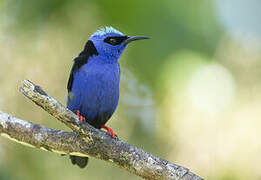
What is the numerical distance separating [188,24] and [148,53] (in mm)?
827

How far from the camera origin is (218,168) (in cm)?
694

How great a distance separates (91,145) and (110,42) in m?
1.97

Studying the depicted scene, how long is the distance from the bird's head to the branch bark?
1.57m

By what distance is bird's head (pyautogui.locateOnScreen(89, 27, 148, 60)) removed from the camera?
19.5 feet

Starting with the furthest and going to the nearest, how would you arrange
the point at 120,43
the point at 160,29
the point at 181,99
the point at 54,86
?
the point at 54,86
the point at 181,99
the point at 160,29
the point at 120,43

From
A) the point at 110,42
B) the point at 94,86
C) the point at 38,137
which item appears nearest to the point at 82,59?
the point at 94,86

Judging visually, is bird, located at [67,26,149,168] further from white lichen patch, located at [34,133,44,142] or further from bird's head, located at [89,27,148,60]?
white lichen patch, located at [34,133,44,142]

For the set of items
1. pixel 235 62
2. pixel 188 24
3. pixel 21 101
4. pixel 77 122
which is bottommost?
pixel 77 122

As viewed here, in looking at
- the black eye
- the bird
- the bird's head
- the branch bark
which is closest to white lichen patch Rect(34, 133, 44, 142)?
the branch bark

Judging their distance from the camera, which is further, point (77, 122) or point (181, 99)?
point (181, 99)

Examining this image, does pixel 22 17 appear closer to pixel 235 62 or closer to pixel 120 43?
pixel 120 43

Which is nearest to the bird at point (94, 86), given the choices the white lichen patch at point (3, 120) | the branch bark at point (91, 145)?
the branch bark at point (91, 145)

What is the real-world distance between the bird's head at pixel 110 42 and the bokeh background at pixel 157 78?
486mm

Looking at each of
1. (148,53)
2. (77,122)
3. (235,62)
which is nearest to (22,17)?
(148,53)
